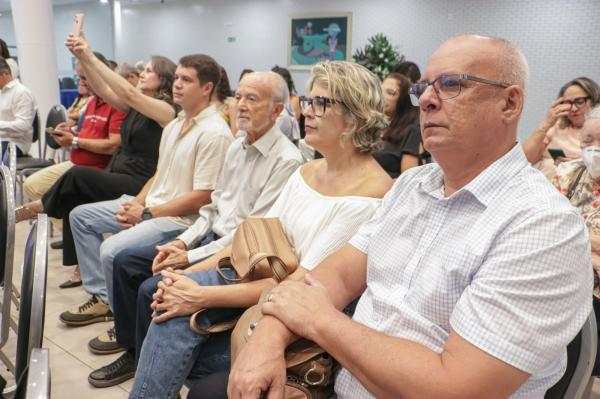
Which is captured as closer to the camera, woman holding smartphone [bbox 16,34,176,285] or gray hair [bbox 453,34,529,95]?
gray hair [bbox 453,34,529,95]

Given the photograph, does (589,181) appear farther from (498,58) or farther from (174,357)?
(174,357)

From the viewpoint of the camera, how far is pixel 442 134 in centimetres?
119

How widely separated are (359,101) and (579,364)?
1173mm

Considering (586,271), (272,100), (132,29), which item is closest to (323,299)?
(586,271)

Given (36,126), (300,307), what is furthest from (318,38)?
(300,307)

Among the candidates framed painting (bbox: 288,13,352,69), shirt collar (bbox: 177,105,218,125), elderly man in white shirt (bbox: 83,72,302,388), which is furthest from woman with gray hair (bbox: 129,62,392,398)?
framed painting (bbox: 288,13,352,69)

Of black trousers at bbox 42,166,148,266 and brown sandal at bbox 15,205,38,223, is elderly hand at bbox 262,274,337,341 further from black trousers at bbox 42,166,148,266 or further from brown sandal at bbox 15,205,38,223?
brown sandal at bbox 15,205,38,223

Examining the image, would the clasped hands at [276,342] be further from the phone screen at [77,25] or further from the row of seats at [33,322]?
the phone screen at [77,25]

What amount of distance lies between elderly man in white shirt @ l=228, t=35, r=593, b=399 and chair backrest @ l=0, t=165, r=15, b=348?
3.51ft

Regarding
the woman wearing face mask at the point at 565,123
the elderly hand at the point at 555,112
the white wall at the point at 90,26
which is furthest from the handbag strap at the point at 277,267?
the white wall at the point at 90,26

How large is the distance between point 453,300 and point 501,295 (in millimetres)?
152

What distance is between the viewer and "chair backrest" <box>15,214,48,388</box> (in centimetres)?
126

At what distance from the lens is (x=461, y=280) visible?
3.64 feet

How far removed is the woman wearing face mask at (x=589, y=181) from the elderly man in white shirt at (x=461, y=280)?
106 cm
